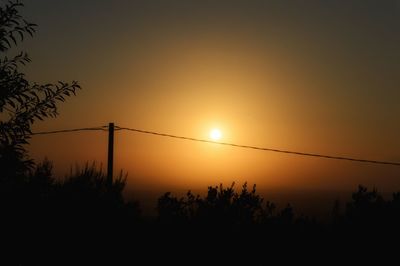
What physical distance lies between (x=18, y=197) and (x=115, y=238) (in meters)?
3.72

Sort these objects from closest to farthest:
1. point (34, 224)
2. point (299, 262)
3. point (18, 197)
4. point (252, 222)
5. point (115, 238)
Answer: point (18, 197) → point (34, 224) → point (115, 238) → point (299, 262) → point (252, 222)

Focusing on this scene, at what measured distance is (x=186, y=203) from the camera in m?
17.7

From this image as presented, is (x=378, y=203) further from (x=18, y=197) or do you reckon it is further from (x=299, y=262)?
(x=18, y=197)

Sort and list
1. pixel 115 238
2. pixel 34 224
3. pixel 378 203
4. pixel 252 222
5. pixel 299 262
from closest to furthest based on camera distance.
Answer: pixel 34 224, pixel 115 238, pixel 299 262, pixel 252 222, pixel 378 203

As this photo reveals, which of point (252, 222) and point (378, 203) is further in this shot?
point (378, 203)

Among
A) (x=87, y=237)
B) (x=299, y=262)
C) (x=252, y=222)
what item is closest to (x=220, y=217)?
(x=252, y=222)

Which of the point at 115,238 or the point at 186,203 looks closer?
the point at 115,238

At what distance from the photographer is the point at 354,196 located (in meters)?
19.6

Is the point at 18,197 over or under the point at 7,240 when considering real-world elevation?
over

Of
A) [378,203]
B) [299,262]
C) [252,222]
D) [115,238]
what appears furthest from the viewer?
[378,203]

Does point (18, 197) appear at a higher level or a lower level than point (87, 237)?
higher

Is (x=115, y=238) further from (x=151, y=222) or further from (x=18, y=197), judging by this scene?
(x=18, y=197)

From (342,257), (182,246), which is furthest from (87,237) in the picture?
(342,257)

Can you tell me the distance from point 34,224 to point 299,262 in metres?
6.47
